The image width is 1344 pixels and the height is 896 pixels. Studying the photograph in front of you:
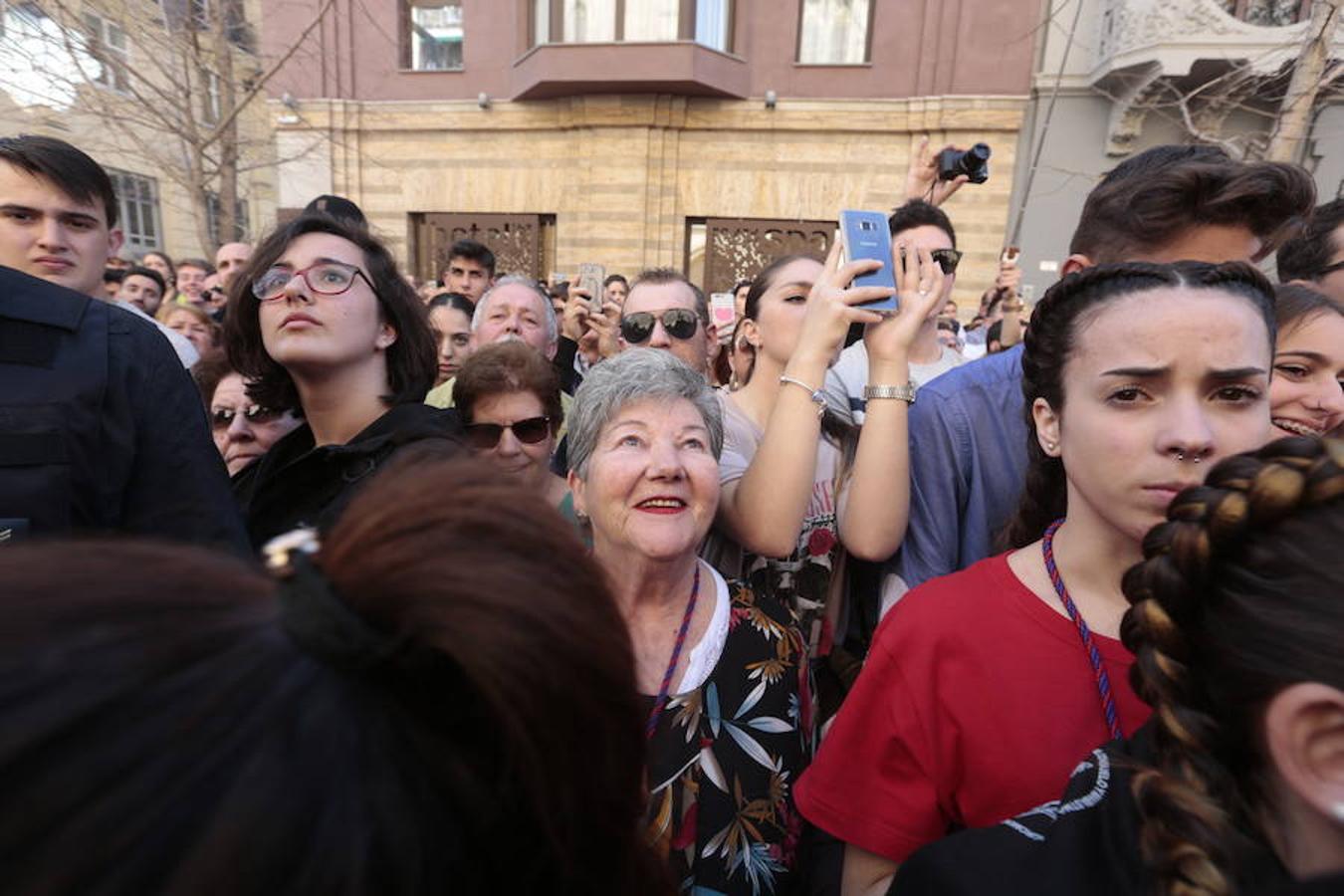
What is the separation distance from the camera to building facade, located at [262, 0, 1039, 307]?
10531mm

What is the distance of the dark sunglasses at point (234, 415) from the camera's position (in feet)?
7.22

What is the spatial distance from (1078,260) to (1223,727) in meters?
1.40

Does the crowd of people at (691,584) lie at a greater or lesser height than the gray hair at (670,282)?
lesser

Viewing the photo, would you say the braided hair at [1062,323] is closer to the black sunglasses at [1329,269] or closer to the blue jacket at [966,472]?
the blue jacket at [966,472]

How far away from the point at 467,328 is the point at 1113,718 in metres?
3.59

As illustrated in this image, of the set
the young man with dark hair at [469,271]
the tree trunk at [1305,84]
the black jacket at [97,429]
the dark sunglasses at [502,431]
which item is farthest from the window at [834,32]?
the black jacket at [97,429]

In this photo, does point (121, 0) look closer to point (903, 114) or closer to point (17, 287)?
point (17, 287)

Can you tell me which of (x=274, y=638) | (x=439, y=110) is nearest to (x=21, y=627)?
(x=274, y=638)

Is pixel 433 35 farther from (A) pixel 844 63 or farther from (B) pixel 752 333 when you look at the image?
(B) pixel 752 333

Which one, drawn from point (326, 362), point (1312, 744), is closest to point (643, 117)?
point (326, 362)

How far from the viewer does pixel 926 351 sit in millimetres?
2660

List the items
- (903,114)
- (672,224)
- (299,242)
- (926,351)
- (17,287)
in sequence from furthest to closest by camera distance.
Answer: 1. (672,224)
2. (903,114)
3. (926,351)
4. (299,242)
5. (17,287)

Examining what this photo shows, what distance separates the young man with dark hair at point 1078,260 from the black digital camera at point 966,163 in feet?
1.74

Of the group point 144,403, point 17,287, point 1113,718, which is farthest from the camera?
point 144,403
